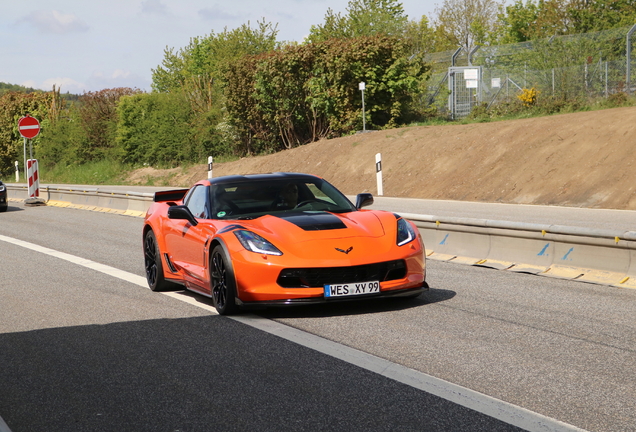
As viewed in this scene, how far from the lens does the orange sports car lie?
743 centimetres

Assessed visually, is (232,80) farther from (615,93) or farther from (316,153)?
(615,93)

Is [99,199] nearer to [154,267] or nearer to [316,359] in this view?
[154,267]

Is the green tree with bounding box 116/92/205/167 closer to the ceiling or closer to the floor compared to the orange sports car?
closer to the ceiling

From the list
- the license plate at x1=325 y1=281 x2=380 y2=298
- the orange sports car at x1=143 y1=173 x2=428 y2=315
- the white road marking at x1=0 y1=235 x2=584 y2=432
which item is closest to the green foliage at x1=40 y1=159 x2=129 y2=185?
the orange sports car at x1=143 y1=173 x2=428 y2=315

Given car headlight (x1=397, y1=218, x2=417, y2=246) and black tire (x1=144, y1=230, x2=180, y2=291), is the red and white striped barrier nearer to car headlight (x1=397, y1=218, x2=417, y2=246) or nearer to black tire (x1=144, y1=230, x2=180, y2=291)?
black tire (x1=144, y1=230, x2=180, y2=291)

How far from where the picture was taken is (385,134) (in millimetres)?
34625

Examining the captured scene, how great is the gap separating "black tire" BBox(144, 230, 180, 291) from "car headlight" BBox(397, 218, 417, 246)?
2927 mm

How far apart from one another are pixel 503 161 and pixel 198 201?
18.8 m

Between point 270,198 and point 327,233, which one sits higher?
point 270,198

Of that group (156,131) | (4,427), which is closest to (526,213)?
(4,427)

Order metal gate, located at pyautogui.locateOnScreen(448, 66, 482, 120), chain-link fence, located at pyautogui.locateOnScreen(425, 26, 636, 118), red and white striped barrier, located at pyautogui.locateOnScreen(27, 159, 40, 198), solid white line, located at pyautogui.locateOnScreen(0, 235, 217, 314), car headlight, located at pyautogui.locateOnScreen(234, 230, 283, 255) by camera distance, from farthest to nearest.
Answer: metal gate, located at pyautogui.locateOnScreen(448, 66, 482, 120) → chain-link fence, located at pyautogui.locateOnScreen(425, 26, 636, 118) → red and white striped barrier, located at pyautogui.locateOnScreen(27, 159, 40, 198) → solid white line, located at pyautogui.locateOnScreen(0, 235, 217, 314) → car headlight, located at pyautogui.locateOnScreen(234, 230, 283, 255)

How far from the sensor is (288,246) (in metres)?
7.51

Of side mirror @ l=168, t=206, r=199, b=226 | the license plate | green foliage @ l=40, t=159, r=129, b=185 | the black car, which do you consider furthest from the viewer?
green foliage @ l=40, t=159, r=129, b=185

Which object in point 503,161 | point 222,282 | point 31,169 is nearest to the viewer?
point 222,282
